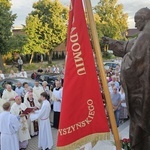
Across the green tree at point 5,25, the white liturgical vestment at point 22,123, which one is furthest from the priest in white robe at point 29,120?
the green tree at point 5,25

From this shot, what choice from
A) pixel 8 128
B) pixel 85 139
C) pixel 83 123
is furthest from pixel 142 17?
pixel 8 128

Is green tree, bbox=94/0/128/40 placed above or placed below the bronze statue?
above

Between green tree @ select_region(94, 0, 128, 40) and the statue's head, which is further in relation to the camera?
green tree @ select_region(94, 0, 128, 40)

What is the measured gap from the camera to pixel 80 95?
151 inches

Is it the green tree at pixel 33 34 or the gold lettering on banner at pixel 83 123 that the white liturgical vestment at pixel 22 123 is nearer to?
the gold lettering on banner at pixel 83 123

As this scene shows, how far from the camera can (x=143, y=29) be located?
9.65 ft

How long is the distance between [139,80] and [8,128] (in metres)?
5.46

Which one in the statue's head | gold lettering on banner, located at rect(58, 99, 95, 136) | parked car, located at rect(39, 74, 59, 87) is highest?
the statue's head

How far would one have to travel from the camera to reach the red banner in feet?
12.5

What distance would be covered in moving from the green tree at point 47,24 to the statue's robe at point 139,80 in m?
41.4

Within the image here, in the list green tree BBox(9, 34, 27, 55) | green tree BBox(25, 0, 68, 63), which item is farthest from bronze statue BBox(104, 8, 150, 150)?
green tree BBox(25, 0, 68, 63)

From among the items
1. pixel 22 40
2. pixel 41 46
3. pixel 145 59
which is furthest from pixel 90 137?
pixel 41 46

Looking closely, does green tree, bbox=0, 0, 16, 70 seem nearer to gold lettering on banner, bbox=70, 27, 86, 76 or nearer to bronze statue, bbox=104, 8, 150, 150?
gold lettering on banner, bbox=70, 27, 86, 76

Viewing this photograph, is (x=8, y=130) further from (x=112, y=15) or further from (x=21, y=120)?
(x=112, y=15)
